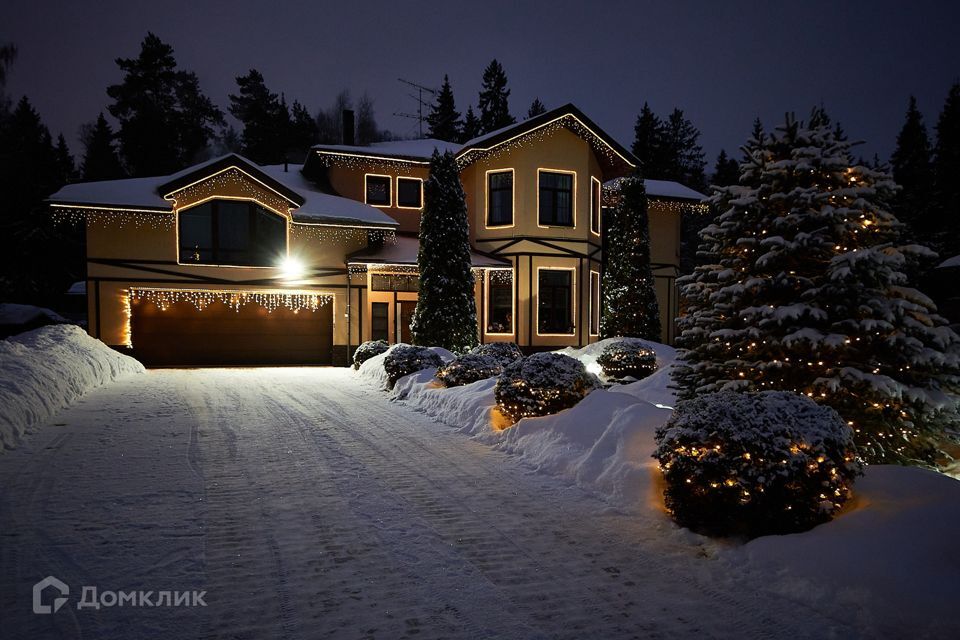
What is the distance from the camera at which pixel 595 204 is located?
2178 centimetres

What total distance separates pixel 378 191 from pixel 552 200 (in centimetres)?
715

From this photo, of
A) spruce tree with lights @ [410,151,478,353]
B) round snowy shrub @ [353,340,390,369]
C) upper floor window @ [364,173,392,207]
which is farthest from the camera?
upper floor window @ [364,173,392,207]

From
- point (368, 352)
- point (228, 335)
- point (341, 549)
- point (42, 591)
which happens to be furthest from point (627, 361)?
point (228, 335)

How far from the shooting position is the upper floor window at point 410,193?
2302 cm

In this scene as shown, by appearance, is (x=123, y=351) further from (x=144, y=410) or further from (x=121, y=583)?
(x=121, y=583)

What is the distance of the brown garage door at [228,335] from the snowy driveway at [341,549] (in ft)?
40.9

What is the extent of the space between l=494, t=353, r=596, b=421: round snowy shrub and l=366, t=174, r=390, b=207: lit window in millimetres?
16010

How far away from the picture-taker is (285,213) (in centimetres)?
1977

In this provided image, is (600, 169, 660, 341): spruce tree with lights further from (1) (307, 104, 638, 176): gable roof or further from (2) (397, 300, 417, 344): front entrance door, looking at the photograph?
(2) (397, 300, 417, 344): front entrance door

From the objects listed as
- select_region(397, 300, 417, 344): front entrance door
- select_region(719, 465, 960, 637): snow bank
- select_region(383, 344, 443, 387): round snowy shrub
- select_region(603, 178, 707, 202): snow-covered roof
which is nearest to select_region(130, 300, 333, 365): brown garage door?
select_region(397, 300, 417, 344): front entrance door

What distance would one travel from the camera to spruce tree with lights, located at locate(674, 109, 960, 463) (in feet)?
19.4

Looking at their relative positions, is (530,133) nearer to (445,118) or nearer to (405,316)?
(405,316)

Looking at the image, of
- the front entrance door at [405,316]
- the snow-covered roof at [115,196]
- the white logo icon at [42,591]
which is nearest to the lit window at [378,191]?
the front entrance door at [405,316]

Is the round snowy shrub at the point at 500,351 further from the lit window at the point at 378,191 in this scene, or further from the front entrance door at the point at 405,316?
the lit window at the point at 378,191
